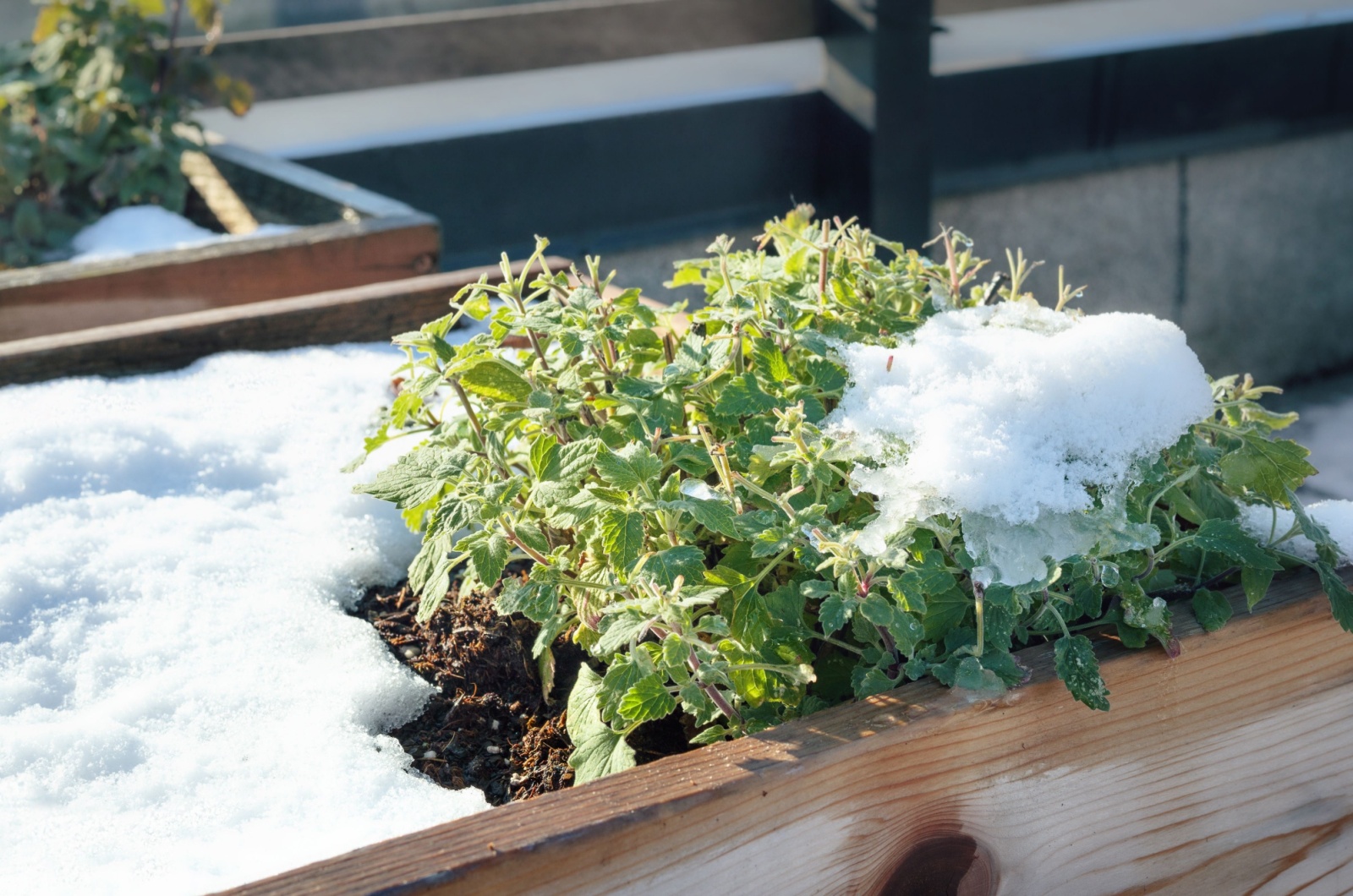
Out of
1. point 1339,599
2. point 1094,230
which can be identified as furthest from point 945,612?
point 1094,230

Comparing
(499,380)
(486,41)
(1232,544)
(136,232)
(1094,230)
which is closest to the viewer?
(1232,544)

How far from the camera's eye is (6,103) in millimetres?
2484

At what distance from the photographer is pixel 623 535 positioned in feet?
2.64

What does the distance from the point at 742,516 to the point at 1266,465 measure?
419 millimetres

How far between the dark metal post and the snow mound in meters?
2.22

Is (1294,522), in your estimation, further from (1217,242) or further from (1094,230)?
(1217,242)

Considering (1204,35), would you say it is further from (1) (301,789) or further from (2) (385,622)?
(1) (301,789)

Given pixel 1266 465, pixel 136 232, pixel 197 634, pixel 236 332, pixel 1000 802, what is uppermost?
pixel 136 232

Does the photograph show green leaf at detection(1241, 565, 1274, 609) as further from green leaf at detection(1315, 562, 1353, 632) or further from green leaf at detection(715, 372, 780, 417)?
green leaf at detection(715, 372, 780, 417)

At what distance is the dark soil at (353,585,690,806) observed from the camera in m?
0.92

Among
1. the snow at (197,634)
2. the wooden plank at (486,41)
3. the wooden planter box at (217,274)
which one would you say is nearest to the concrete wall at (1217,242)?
the wooden plank at (486,41)

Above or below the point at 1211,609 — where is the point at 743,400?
above

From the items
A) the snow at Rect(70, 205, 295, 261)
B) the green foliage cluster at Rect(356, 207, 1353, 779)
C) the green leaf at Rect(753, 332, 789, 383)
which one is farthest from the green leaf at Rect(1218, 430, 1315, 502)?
the snow at Rect(70, 205, 295, 261)

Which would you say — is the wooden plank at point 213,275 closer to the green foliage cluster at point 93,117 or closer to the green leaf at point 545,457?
the green foliage cluster at point 93,117
